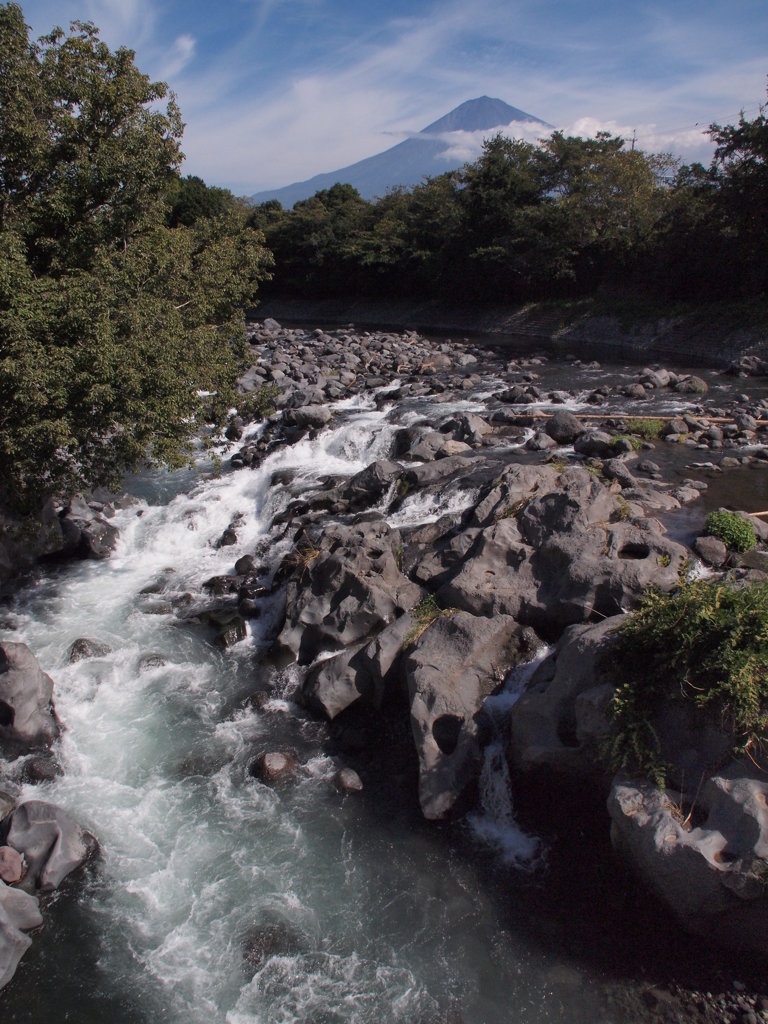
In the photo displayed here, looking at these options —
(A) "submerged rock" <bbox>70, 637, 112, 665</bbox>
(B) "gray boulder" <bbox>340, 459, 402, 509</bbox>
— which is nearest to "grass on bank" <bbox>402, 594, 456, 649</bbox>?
(B) "gray boulder" <bbox>340, 459, 402, 509</bbox>

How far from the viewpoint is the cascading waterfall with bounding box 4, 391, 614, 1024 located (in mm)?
7777

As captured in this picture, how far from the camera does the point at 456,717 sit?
10.7 m

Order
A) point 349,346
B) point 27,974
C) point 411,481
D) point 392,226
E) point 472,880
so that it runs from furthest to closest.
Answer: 1. point 392,226
2. point 349,346
3. point 411,481
4. point 472,880
5. point 27,974

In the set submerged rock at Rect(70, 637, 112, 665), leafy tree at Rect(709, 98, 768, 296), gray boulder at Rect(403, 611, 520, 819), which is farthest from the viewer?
leafy tree at Rect(709, 98, 768, 296)

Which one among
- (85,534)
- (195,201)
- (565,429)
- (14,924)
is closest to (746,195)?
(565,429)

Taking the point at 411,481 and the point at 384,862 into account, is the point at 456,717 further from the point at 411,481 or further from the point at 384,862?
the point at 411,481

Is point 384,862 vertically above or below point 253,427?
below

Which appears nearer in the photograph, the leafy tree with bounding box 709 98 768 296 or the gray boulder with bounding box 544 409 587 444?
the gray boulder with bounding box 544 409 587 444

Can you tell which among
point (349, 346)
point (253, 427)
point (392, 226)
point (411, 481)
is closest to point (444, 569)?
point (411, 481)

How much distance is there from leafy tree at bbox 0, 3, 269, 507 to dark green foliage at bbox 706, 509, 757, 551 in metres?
11.2

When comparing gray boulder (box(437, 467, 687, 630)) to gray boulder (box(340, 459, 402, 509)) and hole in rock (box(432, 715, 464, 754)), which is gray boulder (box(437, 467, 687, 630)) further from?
gray boulder (box(340, 459, 402, 509))

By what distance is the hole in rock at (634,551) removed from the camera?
41.4 feet

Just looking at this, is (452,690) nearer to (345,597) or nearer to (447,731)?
(447,731)

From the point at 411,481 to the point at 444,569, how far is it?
5.56 metres
